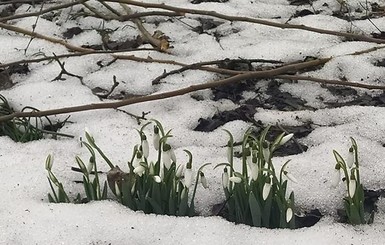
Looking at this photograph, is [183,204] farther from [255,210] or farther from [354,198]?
[354,198]

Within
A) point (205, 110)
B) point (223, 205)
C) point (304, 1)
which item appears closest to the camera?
point (223, 205)

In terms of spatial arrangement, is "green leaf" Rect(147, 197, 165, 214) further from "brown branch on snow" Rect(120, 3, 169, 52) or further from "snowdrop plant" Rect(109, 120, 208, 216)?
"brown branch on snow" Rect(120, 3, 169, 52)

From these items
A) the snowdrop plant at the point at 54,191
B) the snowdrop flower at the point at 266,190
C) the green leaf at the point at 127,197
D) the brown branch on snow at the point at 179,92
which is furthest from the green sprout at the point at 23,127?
the snowdrop flower at the point at 266,190

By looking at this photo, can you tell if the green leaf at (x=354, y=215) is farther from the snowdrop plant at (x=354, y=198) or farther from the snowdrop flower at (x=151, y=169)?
the snowdrop flower at (x=151, y=169)

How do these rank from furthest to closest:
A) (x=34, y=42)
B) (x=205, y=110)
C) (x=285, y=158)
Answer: (x=34, y=42)
(x=205, y=110)
(x=285, y=158)

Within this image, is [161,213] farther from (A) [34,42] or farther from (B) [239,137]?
(A) [34,42]

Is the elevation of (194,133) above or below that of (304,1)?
below

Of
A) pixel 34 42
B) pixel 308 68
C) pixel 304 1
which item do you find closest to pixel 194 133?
pixel 308 68
